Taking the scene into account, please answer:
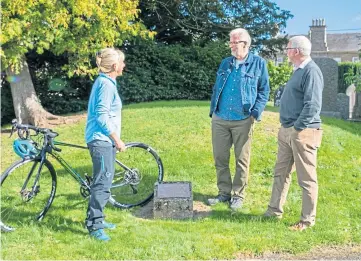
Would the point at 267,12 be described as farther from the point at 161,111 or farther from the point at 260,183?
the point at 260,183

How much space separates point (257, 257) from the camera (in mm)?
4320

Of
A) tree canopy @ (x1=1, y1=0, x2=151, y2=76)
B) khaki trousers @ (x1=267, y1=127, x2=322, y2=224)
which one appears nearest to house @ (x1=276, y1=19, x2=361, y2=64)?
tree canopy @ (x1=1, y1=0, x2=151, y2=76)

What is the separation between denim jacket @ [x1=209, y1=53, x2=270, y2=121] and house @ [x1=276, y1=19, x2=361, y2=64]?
46514 millimetres

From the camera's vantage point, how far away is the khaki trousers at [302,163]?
4.75m

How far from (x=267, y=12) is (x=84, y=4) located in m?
12.0

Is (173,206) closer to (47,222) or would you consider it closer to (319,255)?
(47,222)

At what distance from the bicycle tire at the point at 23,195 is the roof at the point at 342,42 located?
5451 cm

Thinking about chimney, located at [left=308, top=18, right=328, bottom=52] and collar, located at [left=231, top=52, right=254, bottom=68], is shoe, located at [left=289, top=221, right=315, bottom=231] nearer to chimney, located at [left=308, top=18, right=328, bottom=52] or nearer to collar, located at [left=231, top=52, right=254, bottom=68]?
collar, located at [left=231, top=52, right=254, bottom=68]

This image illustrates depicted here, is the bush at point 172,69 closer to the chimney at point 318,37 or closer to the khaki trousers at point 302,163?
the khaki trousers at point 302,163

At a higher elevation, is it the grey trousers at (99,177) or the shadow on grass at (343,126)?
the grey trousers at (99,177)

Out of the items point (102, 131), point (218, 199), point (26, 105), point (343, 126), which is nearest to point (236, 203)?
point (218, 199)

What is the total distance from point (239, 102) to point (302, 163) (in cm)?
111

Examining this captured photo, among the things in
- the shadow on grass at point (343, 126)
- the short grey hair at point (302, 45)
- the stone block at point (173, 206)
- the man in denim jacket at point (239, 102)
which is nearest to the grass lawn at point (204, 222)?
the stone block at point (173, 206)

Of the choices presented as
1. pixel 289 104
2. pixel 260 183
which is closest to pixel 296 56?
pixel 289 104
